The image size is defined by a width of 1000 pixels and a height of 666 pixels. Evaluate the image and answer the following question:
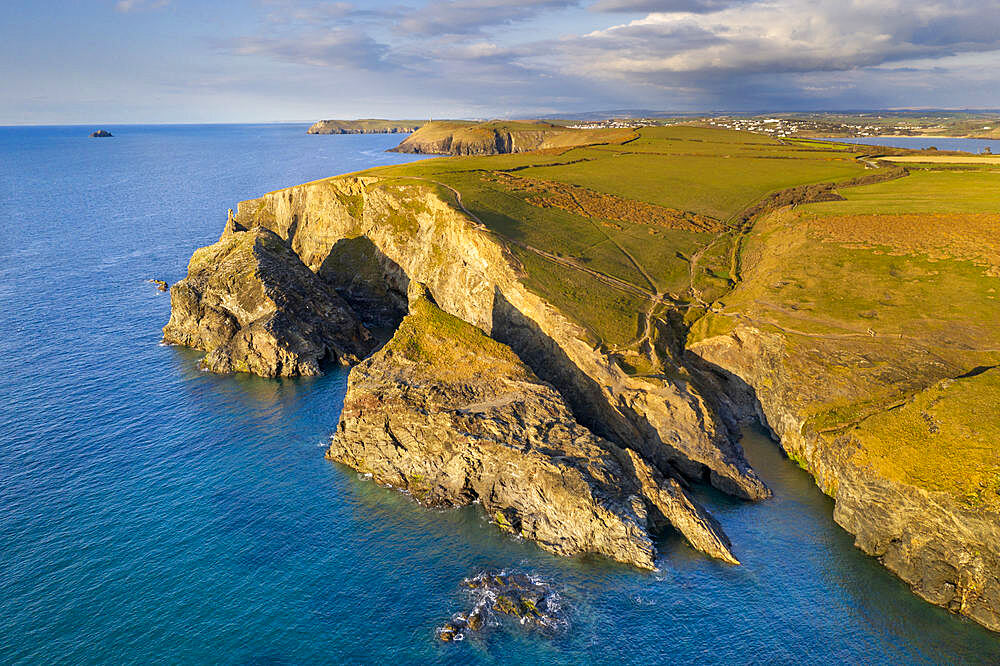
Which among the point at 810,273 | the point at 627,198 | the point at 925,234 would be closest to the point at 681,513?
the point at 810,273

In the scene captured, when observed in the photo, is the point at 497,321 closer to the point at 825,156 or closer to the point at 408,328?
the point at 408,328

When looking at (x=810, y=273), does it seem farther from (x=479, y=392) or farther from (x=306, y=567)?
(x=306, y=567)

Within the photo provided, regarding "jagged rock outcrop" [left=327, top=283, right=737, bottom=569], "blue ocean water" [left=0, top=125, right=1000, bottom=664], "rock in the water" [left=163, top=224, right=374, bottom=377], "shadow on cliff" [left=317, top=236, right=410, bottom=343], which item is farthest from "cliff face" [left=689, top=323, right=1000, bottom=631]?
"rock in the water" [left=163, top=224, right=374, bottom=377]

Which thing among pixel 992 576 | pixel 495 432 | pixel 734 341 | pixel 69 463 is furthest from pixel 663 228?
pixel 69 463

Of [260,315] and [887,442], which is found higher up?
[260,315]

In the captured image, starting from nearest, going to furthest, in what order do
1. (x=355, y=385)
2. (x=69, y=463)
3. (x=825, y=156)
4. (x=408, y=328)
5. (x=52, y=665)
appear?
(x=52, y=665) → (x=69, y=463) → (x=355, y=385) → (x=408, y=328) → (x=825, y=156)
